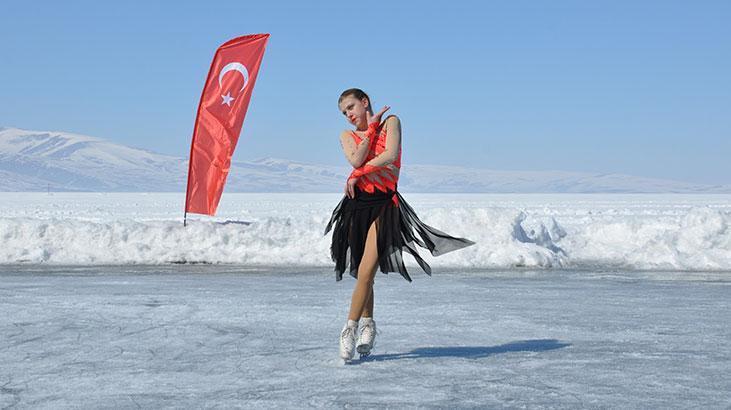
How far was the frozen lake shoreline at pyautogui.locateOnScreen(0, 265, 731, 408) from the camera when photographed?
4336mm

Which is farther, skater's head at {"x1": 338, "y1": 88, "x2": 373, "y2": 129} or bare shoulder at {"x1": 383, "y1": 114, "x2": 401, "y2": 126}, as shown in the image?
skater's head at {"x1": 338, "y1": 88, "x2": 373, "y2": 129}

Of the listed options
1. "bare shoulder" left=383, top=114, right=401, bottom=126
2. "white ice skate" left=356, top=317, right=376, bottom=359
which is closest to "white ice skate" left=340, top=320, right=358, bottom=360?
"white ice skate" left=356, top=317, right=376, bottom=359

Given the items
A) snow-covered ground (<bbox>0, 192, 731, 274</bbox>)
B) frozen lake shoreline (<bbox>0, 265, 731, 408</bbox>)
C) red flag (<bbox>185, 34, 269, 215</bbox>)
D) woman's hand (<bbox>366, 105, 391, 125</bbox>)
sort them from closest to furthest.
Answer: frozen lake shoreline (<bbox>0, 265, 731, 408</bbox>)
woman's hand (<bbox>366, 105, 391, 125</bbox>)
snow-covered ground (<bbox>0, 192, 731, 274</bbox>)
red flag (<bbox>185, 34, 269, 215</bbox>)

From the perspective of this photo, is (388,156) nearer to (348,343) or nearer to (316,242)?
(348,343)

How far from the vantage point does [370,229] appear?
203 inches

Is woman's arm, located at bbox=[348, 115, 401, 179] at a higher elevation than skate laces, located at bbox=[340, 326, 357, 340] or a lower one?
higher

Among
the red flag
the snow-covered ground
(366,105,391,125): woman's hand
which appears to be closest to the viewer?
(366,105,391,125): woman's hand

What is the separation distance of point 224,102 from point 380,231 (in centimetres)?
1203

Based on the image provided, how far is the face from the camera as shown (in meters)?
5.21

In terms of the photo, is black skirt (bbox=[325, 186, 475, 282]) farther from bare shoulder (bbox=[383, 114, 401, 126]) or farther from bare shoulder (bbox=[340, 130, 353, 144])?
bare shoulder (bbox=[383, 114, 401, 126])

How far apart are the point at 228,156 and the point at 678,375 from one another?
42.3 ft

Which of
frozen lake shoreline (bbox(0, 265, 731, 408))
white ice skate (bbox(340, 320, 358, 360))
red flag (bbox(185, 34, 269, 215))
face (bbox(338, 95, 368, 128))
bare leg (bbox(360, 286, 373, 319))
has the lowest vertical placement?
frozen lake shoreline (bbox(0, 265, 731, 408))

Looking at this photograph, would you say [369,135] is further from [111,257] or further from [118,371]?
[111,257]

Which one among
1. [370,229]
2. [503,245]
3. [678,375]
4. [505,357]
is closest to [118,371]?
[370,229]
